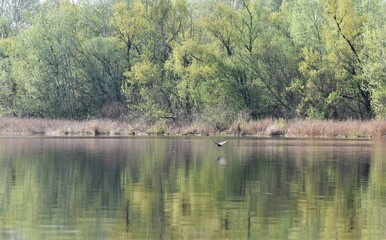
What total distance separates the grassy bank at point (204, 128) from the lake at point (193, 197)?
73.8 feet

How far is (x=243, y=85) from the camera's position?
234 ft

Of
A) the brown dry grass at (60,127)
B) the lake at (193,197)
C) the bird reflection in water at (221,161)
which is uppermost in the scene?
the lake at (193,197)

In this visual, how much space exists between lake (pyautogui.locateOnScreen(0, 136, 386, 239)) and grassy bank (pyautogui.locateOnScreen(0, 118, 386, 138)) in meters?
22.5

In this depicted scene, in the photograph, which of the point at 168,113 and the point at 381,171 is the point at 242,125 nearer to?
the point at 168,113

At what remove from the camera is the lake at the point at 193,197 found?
1527cm

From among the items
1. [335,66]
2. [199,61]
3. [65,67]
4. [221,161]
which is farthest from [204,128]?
[221,161]

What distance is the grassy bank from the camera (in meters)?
57.4

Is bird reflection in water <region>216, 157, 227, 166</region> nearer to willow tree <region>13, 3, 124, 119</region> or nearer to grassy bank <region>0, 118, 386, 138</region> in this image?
grassy bank <region>0, 118, 386, 138</region>

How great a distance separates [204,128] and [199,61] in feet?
28.2

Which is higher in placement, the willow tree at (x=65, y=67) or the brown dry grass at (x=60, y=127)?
the willow tree at (x=65, y=67)

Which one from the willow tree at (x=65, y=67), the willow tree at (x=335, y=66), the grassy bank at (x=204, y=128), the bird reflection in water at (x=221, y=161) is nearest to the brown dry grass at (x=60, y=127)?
the grassy bank at (x=204, y=128)

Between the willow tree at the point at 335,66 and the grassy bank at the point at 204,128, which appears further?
the willow tree at the point at 335,66

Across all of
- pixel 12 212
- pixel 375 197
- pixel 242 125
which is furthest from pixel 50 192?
pixel 242 125

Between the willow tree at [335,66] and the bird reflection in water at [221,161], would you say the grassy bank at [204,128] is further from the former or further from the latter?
the bird reflection in water at [221,161]
